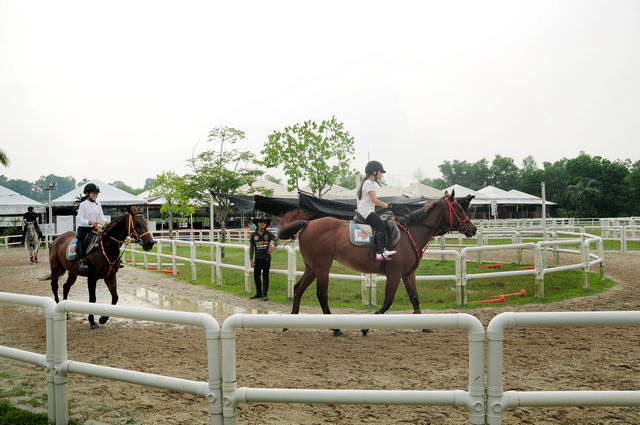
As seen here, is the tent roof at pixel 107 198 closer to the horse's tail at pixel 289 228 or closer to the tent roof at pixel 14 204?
the tent roof at pixel 14 204

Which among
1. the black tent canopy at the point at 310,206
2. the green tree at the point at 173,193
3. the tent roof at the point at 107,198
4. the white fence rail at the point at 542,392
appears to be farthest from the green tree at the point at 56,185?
the white fence rail at the point at 542,392

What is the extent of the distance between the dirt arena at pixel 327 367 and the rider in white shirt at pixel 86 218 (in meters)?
1.22

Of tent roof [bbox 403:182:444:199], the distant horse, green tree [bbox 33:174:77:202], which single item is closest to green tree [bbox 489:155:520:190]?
tent roof [bbox 403:182:444:199]

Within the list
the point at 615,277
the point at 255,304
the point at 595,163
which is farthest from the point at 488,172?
the point at 255,304

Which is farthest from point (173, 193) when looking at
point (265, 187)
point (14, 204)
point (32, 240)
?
point (14, 204)

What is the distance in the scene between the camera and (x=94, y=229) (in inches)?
305

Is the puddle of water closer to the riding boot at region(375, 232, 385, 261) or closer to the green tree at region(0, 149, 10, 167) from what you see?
the riding boot at region(375, 232, 385, 261)

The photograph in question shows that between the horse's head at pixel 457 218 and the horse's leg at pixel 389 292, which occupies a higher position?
the horse's head at pixel 457 218

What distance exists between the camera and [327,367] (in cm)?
494

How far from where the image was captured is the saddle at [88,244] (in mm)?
7656

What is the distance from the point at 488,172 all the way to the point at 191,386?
2803 inches

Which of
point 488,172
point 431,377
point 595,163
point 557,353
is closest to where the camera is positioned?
point 431,377

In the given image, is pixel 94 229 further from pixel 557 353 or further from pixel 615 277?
pixel 615 277

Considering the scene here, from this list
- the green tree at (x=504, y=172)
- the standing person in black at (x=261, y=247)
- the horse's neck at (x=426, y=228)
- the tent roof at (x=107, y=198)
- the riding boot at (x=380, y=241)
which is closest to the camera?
the riding boot at (x=380, y=241)
